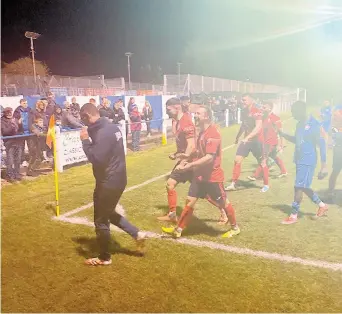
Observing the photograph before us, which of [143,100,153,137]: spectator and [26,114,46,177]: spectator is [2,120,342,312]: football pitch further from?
[143,100,153,137]: spectator

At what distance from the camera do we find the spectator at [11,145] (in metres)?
8.74

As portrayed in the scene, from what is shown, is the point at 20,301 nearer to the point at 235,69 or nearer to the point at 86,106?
the point at 86,106

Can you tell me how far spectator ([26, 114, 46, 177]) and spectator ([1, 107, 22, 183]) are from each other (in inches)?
19.7

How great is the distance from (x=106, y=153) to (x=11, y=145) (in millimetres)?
5666

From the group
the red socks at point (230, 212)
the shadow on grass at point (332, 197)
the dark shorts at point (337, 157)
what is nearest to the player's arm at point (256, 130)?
the dark shorts at point (337, 157)

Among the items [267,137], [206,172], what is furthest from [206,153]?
[267,137]

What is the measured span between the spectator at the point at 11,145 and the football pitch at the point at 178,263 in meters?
1.84

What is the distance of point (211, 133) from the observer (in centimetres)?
479

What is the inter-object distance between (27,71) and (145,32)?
42.5 feet

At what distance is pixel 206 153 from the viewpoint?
186 inches

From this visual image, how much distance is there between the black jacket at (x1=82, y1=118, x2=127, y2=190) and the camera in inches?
161

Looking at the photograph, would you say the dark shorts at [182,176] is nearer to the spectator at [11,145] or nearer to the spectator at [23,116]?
the spectator at [11,145]

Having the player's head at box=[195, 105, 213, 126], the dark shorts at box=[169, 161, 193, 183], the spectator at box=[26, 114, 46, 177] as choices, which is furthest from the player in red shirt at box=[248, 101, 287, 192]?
the spectator at box=[26, 114, 46, 177]

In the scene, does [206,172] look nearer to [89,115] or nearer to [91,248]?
[89,115]
